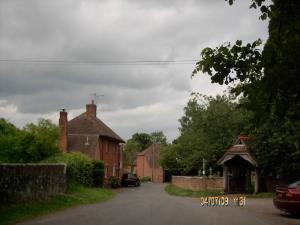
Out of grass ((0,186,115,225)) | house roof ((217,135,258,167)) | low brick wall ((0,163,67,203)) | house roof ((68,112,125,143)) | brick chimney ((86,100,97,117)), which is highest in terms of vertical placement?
brick chimney ((86,100,97,117))

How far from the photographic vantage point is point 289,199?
21484mm

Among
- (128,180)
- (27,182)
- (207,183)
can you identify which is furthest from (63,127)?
(27,182)

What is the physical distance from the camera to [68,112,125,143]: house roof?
60.1 m

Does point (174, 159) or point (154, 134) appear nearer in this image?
point (174, 159)

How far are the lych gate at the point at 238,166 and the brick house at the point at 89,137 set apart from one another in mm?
18562

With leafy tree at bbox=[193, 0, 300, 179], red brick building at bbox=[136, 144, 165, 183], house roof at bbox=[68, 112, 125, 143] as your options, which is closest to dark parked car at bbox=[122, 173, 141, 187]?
house roof at bbox=[68, 112, 125, 143]

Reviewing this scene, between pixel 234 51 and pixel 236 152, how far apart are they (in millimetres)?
27970

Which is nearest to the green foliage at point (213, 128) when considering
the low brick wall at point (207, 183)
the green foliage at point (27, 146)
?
the low brick wall at point (207, 183)

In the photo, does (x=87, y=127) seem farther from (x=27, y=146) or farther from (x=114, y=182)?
(x=27, y=146)

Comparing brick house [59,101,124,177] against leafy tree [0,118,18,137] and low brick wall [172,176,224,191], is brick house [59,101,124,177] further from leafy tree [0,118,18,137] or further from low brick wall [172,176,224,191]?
low brick wall [172,176,224,191]

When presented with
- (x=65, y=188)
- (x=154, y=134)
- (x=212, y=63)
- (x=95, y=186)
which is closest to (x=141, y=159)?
(x=154, y=134)

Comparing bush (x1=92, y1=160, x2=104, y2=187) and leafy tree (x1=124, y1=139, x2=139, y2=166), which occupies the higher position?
leafy tree (x1=124, y1=139, x2=139, y2=166)

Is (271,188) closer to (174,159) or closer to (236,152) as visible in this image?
(236,152)

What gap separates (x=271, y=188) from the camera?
41594 mm
